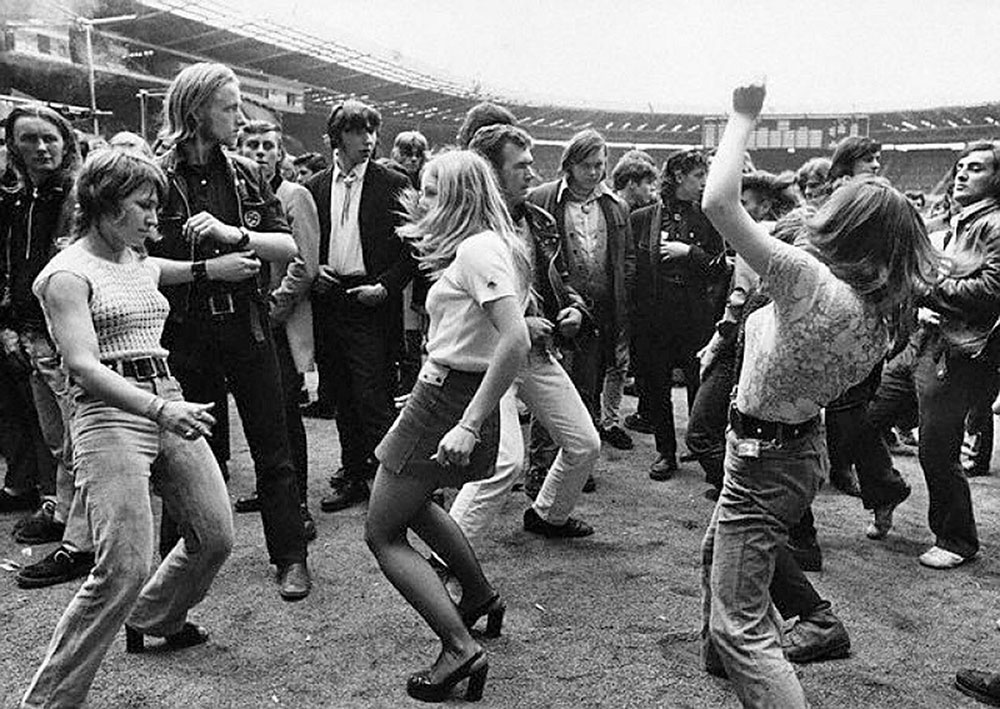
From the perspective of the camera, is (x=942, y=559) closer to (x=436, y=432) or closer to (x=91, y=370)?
(x=436, y=432)

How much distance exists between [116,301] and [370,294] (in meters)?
1.92

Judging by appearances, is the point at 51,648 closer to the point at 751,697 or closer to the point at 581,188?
the point at 751,697

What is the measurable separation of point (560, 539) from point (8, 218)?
2.81m

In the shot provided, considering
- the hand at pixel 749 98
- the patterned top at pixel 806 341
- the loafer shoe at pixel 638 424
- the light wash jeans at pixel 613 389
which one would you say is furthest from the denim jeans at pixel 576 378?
the hand at pixel 749 98

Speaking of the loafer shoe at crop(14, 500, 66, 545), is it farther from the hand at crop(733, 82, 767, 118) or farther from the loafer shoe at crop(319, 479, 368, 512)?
the hand at crop(733, 82, 767, 118)

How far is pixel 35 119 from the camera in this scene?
3.82 metres

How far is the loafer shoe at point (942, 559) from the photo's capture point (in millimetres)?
3984

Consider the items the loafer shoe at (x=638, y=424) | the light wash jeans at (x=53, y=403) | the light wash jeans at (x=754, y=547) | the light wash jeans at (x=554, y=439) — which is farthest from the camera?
the loafer shoe at (x=638, y=424)

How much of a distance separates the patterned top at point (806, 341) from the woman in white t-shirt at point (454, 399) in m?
0.69

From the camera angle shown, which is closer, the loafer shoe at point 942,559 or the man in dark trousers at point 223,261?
the man in dark trousers at point 223,261

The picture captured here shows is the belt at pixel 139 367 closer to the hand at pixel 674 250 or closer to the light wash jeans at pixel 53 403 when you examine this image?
the light wash jeans at pixel 53 403

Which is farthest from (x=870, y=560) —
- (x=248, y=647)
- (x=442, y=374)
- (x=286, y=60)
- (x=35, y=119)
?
(x=286, y=60)

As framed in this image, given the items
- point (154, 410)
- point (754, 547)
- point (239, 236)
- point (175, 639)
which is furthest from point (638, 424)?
point (154, 410)

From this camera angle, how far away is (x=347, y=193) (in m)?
4.55
